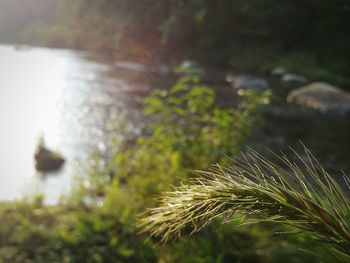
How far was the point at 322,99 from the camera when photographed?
14.8m

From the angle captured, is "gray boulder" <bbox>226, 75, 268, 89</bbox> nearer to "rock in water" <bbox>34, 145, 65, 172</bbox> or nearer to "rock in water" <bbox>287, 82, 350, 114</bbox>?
"rock in water" <bbox>287, 82, 350, 114</bbox>

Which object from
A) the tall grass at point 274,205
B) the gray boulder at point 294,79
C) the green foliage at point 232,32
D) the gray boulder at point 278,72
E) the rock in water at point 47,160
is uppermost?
the green foliage at point 232,32

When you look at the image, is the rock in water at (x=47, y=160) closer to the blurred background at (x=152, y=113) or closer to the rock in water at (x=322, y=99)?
the blurred background at (x=152, y=113)

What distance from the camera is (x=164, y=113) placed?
4.74 meters

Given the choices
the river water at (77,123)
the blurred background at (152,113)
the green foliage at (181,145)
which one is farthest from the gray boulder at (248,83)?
the green foliage at (181,145)

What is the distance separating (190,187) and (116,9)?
3682 centimetres

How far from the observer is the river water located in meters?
8.87

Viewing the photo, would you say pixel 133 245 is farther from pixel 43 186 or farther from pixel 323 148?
pixel 323 148

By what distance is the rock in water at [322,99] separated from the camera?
14117 mm

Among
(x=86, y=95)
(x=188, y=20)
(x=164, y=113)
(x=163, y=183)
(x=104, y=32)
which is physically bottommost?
(x=163, y=183)

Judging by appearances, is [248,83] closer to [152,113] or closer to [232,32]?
[232,32]

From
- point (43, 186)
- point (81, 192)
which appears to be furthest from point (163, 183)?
point (43, 186)

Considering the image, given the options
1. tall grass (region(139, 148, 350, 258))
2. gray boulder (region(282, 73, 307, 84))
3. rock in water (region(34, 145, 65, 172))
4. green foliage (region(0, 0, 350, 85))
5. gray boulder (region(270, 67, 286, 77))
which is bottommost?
tall grass (region(139, 148, 350, 258))

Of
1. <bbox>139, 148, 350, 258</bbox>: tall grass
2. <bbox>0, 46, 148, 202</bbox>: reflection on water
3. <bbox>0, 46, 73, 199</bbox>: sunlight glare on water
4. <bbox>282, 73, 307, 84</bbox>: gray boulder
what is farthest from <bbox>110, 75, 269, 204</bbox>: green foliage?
<bbox>282, 73, 307, 84</bbox>: gray boulder
